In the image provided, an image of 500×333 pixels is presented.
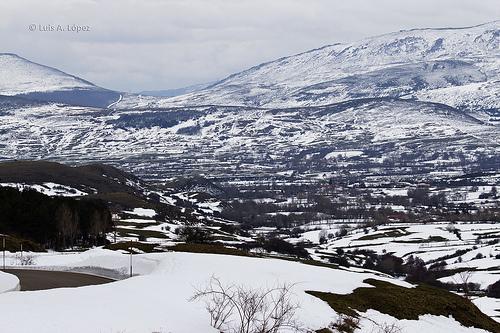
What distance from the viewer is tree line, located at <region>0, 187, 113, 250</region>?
123 metres

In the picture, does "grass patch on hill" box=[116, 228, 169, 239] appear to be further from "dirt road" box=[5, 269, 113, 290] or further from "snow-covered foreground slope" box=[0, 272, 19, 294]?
"snow-covered foreground slope" box=[0, 272, 19, 294]

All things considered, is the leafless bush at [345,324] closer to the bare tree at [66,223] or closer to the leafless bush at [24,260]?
the leafless bush at [24,260]

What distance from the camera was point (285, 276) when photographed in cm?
6209

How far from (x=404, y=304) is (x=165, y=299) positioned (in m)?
21.8

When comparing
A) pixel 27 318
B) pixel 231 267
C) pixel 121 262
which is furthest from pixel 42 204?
pixel 27 318

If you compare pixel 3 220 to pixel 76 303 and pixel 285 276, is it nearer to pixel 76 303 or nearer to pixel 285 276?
pixel 285 276

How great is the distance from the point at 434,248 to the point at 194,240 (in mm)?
81145

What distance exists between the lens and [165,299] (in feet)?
152

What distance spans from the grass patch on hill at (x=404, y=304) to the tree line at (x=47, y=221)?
6962 centimetres

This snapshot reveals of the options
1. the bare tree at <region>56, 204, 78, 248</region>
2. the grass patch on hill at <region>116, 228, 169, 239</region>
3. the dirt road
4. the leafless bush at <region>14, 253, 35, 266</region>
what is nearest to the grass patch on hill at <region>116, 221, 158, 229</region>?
the grass patch on hill at <region>116, 228, 169, 239</region>

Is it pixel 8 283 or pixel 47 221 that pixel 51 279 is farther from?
pixel 47 221

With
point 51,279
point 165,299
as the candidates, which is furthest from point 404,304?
point 51,279

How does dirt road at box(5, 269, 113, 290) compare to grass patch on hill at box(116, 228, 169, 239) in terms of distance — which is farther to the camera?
grass patch on hill at box(116, 228, 169, 239)

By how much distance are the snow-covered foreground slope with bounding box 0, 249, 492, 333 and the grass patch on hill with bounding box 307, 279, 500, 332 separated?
1.02m
